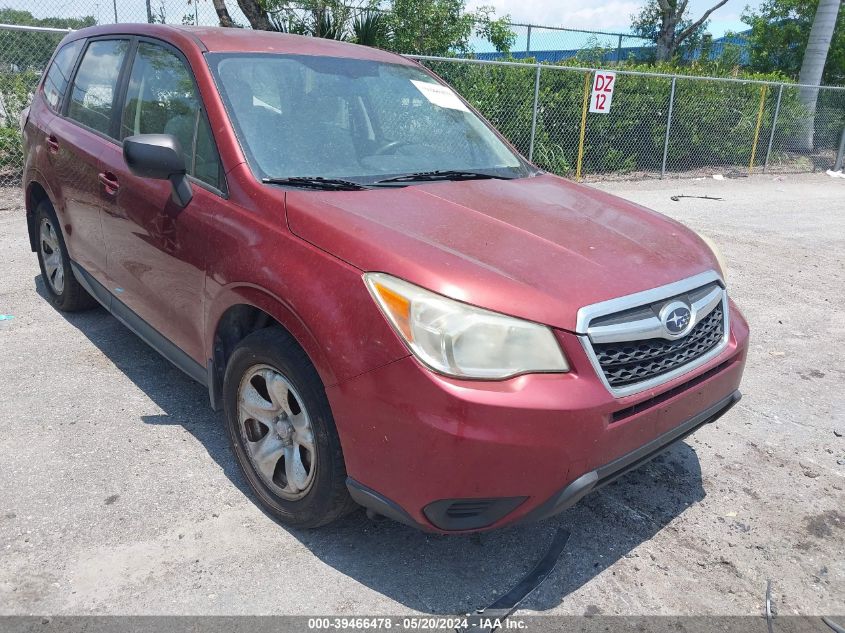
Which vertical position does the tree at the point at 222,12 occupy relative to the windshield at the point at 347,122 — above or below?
above

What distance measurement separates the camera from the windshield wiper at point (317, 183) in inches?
109

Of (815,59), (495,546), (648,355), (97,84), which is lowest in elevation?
(495,546)

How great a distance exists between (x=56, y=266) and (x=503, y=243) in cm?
367

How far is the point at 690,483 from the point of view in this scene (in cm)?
321

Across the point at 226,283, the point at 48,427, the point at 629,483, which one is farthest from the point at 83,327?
the point at 629,483

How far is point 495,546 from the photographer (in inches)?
108

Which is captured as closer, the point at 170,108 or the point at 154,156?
the point at 154,156

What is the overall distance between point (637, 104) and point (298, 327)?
12.5 m

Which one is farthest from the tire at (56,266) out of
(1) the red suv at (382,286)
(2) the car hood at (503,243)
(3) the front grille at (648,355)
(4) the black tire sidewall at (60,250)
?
(3) the front grille at (648,355)

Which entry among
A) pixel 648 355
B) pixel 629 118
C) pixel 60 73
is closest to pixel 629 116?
pixel 629 118

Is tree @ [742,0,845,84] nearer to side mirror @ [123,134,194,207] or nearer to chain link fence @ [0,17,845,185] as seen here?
chain link fence @ [0,17,845,185]

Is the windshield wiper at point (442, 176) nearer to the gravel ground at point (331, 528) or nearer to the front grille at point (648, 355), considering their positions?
the front grille at point (648, 355)

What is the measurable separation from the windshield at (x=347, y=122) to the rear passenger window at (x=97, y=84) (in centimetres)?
109

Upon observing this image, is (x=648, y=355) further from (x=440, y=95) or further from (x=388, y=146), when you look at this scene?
(x=440, y=95)
